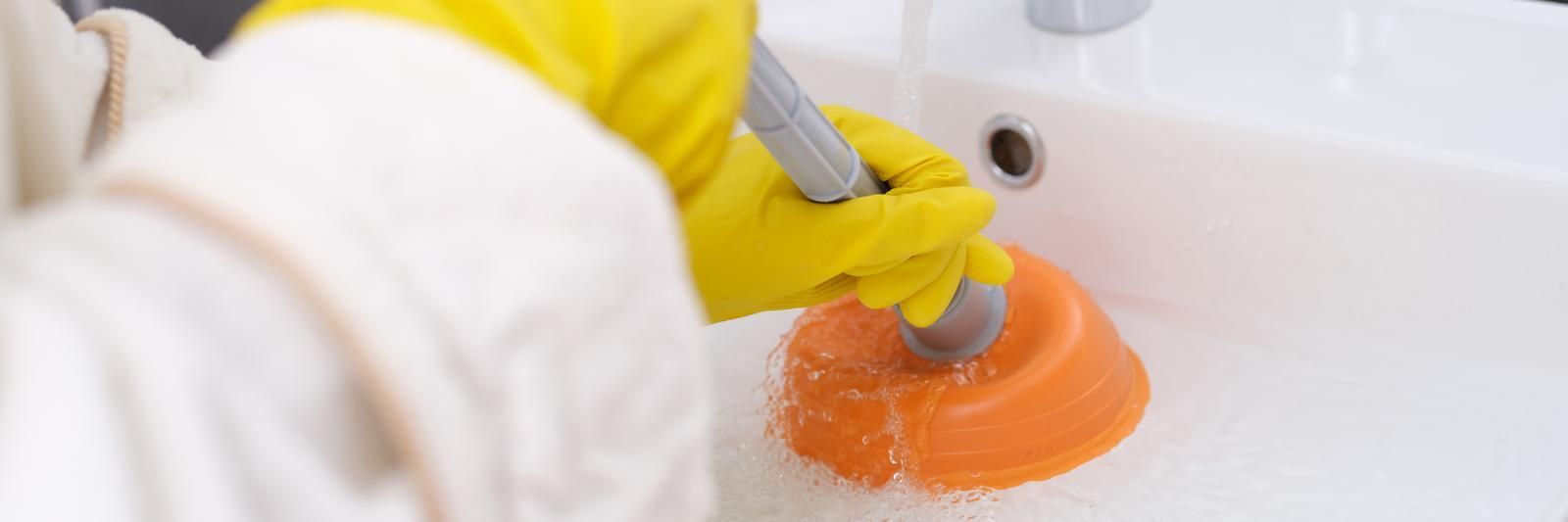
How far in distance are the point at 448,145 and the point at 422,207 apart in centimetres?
1

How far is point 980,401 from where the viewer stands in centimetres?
65

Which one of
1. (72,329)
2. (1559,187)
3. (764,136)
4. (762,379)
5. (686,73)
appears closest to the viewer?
(72,329)

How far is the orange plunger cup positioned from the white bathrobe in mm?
379

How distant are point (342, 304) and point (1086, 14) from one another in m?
0.62

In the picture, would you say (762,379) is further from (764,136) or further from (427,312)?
(427,312)

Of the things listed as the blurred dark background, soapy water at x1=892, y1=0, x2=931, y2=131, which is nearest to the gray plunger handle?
soapy water at x1=892, y1=0, x2=931, y2=131

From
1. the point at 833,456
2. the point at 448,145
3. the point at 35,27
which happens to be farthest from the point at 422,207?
the point at 833,456

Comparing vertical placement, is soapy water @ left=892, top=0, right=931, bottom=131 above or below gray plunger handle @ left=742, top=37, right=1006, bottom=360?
below

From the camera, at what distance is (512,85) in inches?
10.9

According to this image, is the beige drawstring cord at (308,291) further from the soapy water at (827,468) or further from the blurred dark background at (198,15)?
the blurred dark background at (198,15)

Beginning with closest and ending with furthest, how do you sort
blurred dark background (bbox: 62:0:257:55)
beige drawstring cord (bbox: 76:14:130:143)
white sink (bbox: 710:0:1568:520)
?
beige drawstring cord (bbox: 76:14:130:143), white sink (bbox: 710:0:1568:520), blurred dark background (bbox: 62:0:257:55)

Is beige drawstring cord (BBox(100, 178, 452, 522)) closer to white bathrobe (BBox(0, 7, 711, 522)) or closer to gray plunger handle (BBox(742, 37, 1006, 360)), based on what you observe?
white bathrobe (BBox(0, 7, 711, 522))

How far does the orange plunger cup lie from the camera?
2.15 ft

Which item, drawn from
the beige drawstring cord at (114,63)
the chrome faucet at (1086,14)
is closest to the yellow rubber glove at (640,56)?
the beige drawstring cord at (114,63)
